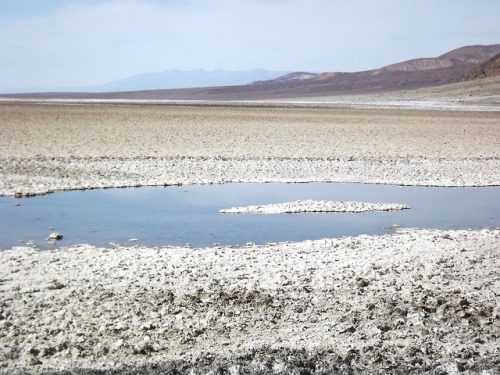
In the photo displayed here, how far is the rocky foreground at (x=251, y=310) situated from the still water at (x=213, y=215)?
1.00m

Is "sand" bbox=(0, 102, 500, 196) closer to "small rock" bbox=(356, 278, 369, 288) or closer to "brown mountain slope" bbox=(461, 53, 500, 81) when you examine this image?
"small rock" bbox=(356, 278, 369, 288)

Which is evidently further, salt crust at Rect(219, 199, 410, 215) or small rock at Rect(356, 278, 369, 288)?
salt crust at Rect(219, 199, 410, 215)

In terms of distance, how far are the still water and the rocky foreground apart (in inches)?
39.5

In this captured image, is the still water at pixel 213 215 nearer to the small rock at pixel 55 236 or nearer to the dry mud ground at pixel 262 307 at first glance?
the small rock at pixel 55 236

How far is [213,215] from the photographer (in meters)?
10.7

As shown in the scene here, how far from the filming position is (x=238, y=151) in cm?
1898

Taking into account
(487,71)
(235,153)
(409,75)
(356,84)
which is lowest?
(235,153)

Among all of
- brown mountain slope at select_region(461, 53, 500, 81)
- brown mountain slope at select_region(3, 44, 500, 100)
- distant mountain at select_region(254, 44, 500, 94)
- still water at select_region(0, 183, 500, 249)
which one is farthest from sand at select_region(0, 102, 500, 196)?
distant mountain at select_region(254, 44, 500, 94)

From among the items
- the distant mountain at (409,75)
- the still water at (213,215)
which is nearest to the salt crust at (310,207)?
the still water at (213,215)

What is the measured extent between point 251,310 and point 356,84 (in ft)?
355

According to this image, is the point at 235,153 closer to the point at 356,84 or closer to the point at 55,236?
the point at 55,236

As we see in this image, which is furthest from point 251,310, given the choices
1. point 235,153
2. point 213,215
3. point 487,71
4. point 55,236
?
point 487,71

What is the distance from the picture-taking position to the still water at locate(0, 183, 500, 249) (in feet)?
30.5

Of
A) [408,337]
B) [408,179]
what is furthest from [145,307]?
[408,179]
